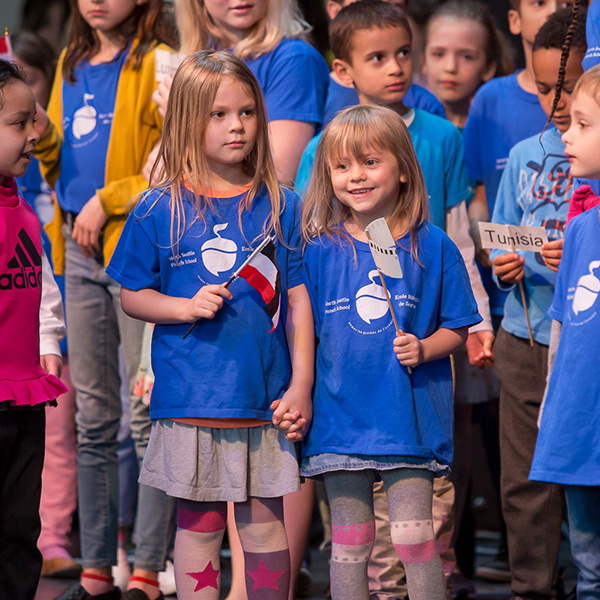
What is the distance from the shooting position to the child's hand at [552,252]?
2.91 meters

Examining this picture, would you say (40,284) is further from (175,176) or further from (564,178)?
(564,178)

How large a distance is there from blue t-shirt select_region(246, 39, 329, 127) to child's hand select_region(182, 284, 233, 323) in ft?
3.20

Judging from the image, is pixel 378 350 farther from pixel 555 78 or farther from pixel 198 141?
pixel 555 78

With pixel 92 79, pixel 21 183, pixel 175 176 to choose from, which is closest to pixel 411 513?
pixel 175 176

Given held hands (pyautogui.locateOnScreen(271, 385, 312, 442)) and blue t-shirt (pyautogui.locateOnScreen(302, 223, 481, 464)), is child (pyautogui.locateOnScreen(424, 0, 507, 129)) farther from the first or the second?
held hands (pyautogui.locateOnScreen(271, 385, 312, 442))

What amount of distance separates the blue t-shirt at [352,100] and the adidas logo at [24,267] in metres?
1.19

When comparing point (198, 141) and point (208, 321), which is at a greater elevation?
point (198, 141)

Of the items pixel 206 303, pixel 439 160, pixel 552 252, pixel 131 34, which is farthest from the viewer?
pixel 131 34

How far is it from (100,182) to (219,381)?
123 cm

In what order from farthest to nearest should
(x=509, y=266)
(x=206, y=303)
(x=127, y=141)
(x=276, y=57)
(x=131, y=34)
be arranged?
(x=131, y=34)
(x=127, y=141)
(x=276, y=57)
(x=509, y=266)
(x=206, y=303)

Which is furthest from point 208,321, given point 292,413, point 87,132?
point 87,132

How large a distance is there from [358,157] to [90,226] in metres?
1.11

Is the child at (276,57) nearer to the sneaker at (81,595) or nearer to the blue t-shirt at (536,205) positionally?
the blue t-shirt at (536,205)

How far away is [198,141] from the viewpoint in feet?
8.47
